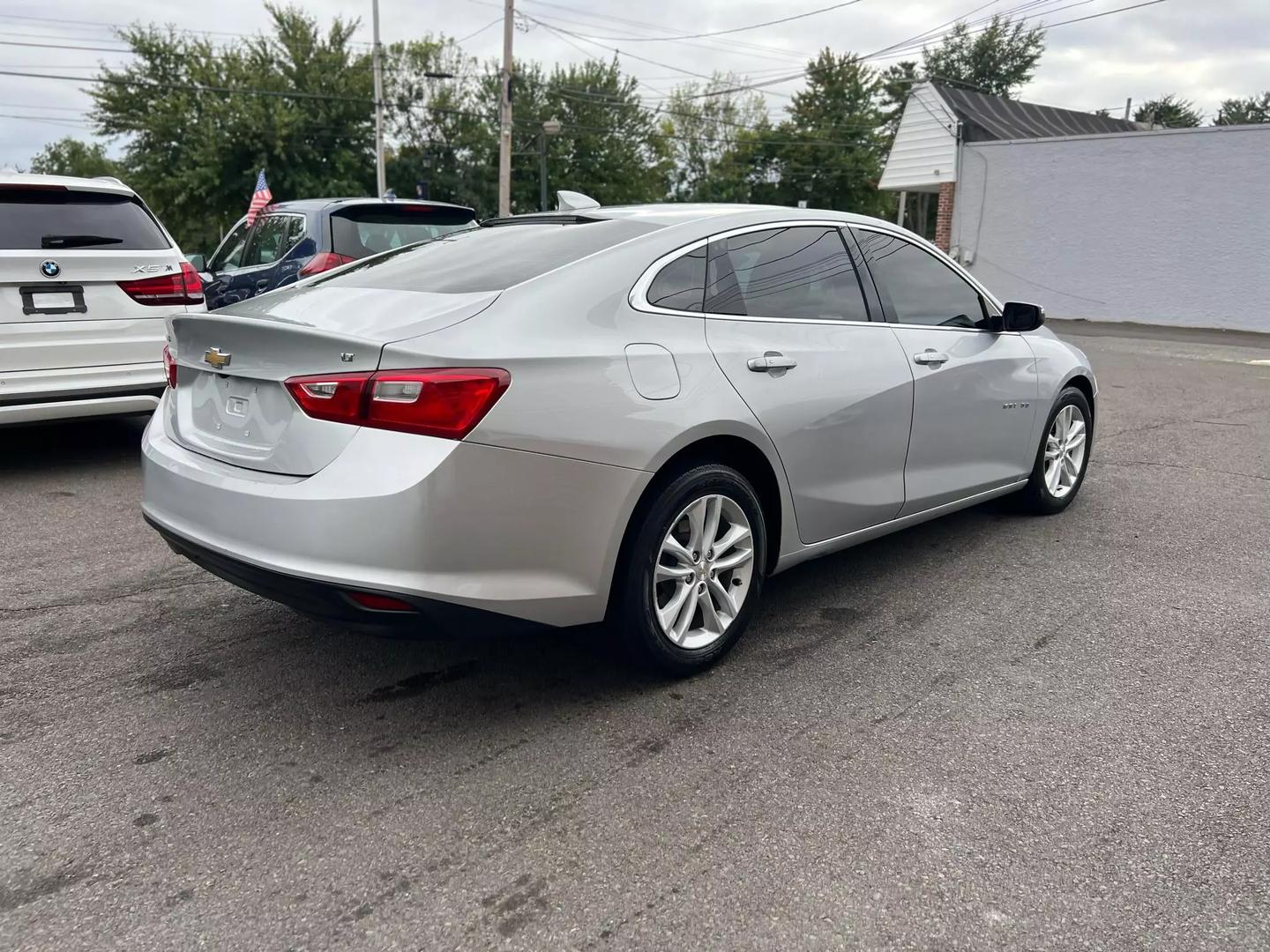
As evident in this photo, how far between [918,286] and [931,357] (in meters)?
0.38

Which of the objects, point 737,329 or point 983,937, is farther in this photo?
point 737,329

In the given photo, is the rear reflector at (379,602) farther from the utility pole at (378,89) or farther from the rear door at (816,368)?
the utility pole at (378,89)

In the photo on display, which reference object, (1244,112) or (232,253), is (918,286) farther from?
(1244,112)

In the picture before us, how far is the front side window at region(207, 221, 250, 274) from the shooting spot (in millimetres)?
8969

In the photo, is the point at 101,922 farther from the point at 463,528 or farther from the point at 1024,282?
the point at 1024,282

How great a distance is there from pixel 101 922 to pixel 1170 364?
1432 cm

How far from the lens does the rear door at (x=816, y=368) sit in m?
3.46

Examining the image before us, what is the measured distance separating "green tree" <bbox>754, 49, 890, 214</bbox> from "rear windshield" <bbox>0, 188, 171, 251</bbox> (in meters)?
48.0

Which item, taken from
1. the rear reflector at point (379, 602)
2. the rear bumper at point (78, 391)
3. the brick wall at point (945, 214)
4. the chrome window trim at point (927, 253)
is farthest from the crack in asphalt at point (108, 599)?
the brick wall at point (945, 214)

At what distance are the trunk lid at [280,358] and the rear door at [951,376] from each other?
204 cm

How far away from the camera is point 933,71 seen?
208 ft

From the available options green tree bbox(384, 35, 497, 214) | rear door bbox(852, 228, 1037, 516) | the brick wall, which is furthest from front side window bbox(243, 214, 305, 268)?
green tree bbox(384, 35, 497, 214)

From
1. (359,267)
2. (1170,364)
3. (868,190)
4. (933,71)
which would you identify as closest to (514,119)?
(868,190)

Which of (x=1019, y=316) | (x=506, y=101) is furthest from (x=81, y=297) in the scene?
(x=506, y=101)
